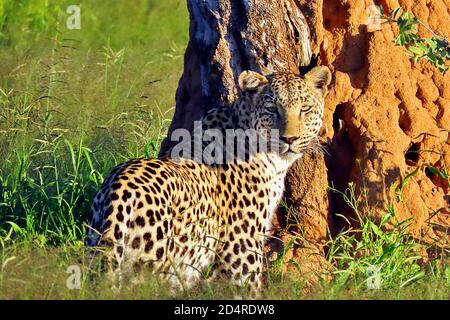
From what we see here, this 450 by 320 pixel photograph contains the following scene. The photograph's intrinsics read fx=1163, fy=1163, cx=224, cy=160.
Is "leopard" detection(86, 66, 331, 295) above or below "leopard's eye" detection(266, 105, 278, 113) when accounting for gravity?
below

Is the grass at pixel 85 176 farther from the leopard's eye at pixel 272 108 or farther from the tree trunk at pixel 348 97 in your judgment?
the leopard's eye at pixel 272 108

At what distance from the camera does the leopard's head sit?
25.1 feet

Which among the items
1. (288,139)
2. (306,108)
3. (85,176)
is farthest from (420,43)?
(85,176)

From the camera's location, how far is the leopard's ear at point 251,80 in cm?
770

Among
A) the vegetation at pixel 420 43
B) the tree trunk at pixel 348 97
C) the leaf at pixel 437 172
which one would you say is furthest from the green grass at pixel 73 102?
the vegetation at pixel 420 43

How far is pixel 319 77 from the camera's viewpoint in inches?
310

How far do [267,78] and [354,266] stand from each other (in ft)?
4.66

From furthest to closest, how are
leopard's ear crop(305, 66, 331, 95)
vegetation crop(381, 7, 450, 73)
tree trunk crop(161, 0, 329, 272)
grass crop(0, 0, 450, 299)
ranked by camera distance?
tree trunk crop(161, 0, 329, 272) → leopard's ear crop(305, 66, 331, 95) → vegetation crop(381, 7, 450, 73) → grass crop(0, 0, 450, 299)

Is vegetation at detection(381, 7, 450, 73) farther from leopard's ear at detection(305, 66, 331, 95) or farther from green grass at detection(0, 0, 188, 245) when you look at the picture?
green grass at detection(0, 0, 188, 245)

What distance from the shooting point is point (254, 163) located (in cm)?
769

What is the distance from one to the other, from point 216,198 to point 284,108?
0.77m

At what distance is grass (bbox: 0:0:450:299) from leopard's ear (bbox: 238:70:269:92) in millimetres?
1021

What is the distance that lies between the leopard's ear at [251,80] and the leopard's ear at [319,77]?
1.02 feet

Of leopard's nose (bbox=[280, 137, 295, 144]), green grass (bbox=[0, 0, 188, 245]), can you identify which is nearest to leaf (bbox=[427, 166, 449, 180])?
leopard's nose (bbox=[280, 137, 295, 144])
